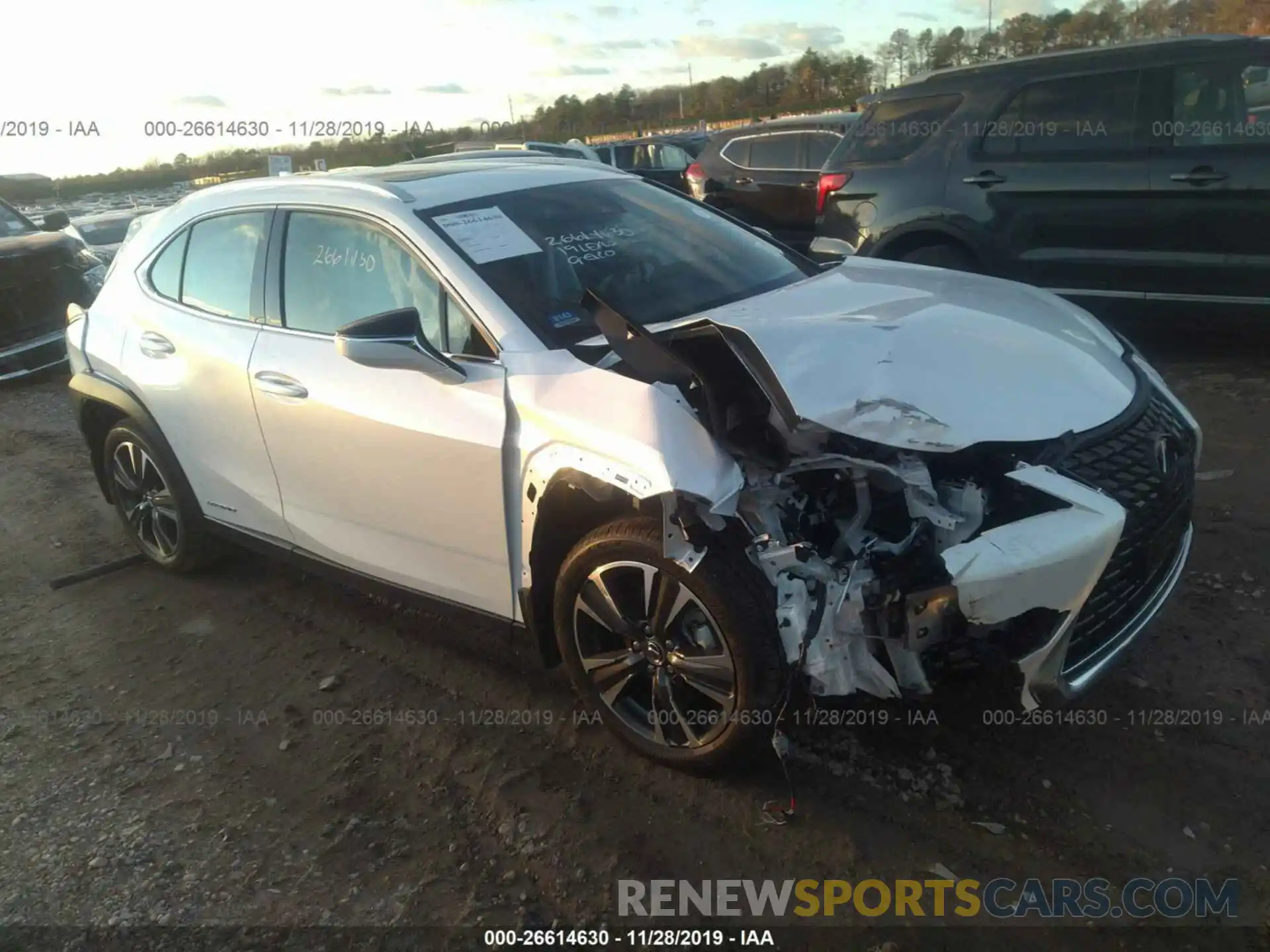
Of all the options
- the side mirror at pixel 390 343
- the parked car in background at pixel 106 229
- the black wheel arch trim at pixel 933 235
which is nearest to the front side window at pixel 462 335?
the side mirror at pixel 390 343

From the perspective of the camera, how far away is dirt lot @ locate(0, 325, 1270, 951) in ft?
8.63

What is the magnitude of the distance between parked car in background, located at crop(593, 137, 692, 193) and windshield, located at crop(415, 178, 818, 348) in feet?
42.7

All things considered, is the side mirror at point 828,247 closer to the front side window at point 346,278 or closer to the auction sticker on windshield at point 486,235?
the auction sticker on windshield at point 486,235

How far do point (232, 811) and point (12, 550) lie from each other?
10.3ft

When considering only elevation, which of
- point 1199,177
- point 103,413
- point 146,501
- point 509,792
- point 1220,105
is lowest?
point 509,792

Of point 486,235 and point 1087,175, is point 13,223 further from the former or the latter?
point 1087,175

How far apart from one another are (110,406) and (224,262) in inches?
45.6

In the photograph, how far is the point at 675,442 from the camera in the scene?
8.62 ft

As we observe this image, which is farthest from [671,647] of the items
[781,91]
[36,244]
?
[781,91]

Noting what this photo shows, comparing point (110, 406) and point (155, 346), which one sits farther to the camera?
point (110, 406)

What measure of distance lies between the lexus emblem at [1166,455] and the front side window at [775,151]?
27.9 ft

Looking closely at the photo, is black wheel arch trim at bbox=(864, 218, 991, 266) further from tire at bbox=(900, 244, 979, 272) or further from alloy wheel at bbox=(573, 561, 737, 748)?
alloy wheel at bbox=(573, 561, 737, 748)

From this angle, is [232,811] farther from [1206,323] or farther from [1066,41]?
[1066,41]

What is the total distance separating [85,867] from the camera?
296 centimetres
